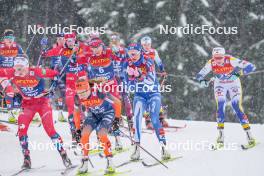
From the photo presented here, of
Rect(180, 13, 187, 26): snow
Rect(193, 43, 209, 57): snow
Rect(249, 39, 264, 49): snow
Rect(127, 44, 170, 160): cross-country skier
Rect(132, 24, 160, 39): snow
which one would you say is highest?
Rect(180, 13, 187, 26): snow

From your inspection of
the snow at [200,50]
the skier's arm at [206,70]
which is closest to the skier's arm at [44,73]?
the skier's arm at [206,70]

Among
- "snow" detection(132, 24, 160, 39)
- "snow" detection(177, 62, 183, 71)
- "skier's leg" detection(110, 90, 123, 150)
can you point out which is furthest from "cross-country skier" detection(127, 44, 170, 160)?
"snow" detection(132, 24, 160, 39)

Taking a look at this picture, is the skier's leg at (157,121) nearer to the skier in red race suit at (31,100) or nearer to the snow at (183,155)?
the snow at (183,155)

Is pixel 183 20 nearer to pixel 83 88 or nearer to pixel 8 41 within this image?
pixel 8 41

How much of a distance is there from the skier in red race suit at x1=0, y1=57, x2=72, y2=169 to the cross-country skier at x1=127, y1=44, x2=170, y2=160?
1631mm

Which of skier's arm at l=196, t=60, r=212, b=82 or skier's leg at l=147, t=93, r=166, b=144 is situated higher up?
skier's arm at l=196, t=60, r=212, b=82

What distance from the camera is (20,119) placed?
9516 mm

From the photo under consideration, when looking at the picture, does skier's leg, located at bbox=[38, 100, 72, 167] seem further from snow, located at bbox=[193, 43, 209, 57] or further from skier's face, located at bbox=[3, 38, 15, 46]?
snow, located at bbox=[193, 43, 209, 57]

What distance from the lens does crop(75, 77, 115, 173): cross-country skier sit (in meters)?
8.87

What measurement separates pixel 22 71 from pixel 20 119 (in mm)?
925

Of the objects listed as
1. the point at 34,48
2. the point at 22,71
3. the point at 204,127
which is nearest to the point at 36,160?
the point at 22,71

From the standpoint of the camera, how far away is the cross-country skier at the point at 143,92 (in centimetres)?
1010

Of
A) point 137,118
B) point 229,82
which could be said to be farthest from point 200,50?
point 137,118

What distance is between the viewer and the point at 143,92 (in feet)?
Result: 33.8
